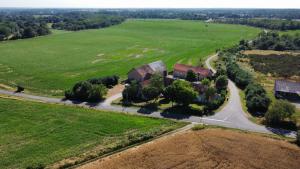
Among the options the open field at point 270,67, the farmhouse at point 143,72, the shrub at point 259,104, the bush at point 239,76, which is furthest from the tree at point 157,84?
the bush at point 239,76

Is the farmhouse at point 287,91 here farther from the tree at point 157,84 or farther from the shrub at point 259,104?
the tree at point 157,84

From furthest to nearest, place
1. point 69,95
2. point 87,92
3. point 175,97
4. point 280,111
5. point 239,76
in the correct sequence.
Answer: point 239,76, point 69,95, point 87,92, point 175,97, point 280,111

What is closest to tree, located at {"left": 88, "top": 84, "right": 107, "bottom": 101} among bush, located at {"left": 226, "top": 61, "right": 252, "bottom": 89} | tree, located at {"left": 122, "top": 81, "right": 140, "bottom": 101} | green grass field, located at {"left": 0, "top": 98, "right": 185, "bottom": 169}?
tree, located at {"left": 122, "top": 81, "right": 140, "bottom": 101}

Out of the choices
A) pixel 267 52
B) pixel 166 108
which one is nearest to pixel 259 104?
pixel 166 108

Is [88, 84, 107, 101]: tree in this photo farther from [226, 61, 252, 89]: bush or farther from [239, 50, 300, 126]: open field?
[226, 61, 252, 89]: bush

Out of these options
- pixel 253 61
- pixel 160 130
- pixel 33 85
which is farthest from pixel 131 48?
pixel 160 130

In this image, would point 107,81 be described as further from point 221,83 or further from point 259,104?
point 259,104

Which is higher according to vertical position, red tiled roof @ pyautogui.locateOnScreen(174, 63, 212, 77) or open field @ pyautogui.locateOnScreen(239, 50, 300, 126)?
red tiled roof @ pyautogui.locateOnScreen(174, 63, 212, 77)
